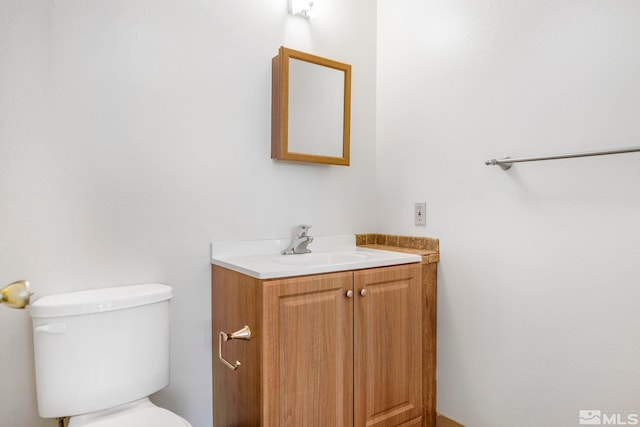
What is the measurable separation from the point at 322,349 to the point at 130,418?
649 millimetres

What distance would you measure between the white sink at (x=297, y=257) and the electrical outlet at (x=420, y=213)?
24cm

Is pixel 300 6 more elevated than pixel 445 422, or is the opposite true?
pixel 300 6

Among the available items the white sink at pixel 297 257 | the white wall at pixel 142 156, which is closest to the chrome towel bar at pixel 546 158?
the white sink at pixel 297 257

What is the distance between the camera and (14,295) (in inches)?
27.5

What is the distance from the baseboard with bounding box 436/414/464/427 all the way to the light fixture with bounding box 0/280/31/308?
1.72 m

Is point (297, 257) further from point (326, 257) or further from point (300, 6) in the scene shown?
point (300, 6)

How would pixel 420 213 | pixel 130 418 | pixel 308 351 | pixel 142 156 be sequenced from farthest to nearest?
pixel 420 213
pixel 142 156
pixel 308 351
pixel 130 418

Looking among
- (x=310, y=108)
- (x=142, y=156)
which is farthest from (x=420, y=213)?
(x=142, y=156)

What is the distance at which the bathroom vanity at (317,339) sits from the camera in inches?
49.2

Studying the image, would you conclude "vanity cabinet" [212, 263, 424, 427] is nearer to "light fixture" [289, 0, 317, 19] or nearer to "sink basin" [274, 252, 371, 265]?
"sink basin" [274, 252, 371, 265]

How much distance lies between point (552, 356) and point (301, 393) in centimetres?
94

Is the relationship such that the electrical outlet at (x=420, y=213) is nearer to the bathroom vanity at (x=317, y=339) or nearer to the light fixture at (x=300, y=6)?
the bathroom vanity at (x=317, y=339)

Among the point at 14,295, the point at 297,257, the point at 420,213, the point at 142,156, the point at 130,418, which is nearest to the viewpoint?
the point at 14,295

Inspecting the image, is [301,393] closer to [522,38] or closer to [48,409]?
[48,409]
